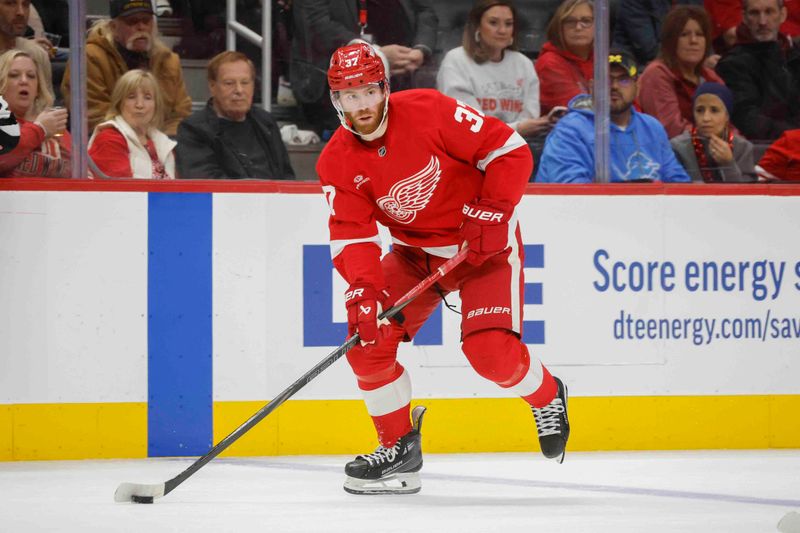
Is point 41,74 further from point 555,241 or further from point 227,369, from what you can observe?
point 555,241

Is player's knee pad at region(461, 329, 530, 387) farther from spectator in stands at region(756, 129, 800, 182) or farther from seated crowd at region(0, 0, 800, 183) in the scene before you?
spectator in stands at region(756, 129, 800, 182)

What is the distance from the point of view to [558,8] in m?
4.55

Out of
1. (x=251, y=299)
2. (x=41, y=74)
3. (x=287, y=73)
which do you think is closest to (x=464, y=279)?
(x=251, y=299)

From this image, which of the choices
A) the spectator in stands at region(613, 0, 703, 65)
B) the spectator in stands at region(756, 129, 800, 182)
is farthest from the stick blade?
the spectator in stands at region(756, 129, 800, 182)

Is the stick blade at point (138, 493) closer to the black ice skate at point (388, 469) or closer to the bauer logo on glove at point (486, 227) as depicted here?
the black ice skate at point (388, 469)

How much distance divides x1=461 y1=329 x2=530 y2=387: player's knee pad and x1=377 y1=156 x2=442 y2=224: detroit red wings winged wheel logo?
1.31 ft

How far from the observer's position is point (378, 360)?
3600mm

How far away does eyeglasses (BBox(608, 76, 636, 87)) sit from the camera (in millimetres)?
4559

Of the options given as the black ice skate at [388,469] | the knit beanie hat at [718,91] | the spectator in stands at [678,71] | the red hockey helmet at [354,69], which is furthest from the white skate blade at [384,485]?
the knit beanie hat at [718,91]

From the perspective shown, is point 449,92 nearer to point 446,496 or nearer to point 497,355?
point 497,355

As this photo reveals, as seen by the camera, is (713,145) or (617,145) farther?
(713,145)

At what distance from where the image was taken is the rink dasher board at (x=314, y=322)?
4.21 m

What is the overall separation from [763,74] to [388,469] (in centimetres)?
238

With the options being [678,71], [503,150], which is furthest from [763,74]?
[503,150]
